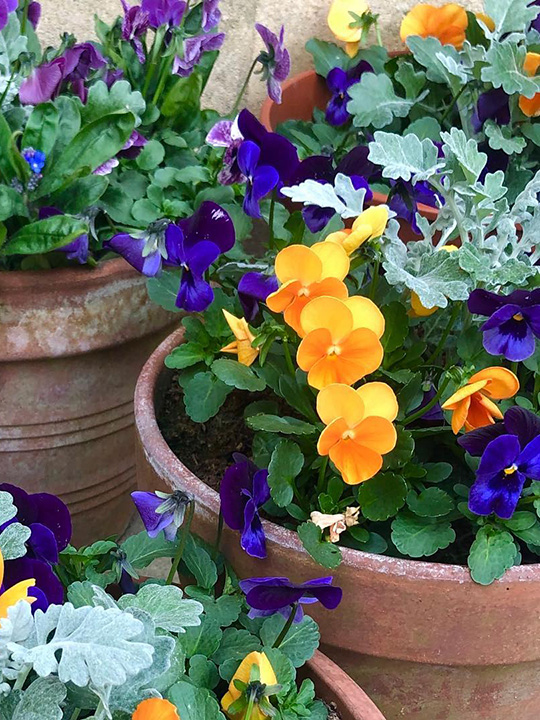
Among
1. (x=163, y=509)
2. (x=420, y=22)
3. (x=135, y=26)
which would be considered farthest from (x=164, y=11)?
(x=163, y=509)

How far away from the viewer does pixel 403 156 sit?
2.64 feet

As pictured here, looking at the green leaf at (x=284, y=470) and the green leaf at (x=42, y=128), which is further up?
the green leaf at (x=42, y=128)

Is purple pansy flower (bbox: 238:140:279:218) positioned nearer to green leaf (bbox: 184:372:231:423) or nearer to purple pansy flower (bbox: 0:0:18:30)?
green leaf (bbox: 184:372:231:423)

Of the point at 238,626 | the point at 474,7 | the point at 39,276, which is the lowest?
the point at 238,626

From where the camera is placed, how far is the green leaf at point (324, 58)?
152 centimetres

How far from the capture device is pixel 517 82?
1.13m

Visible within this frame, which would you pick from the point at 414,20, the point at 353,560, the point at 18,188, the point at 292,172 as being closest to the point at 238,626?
the point at 353,560

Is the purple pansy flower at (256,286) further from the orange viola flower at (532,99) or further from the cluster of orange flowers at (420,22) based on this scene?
the cluster of orange flowers at (420,22)

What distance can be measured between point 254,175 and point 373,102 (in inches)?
21.3

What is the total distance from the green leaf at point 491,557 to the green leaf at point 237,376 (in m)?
0.23

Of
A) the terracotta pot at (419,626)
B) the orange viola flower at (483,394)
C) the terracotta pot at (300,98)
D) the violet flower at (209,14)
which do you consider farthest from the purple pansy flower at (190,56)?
the orange viola flower at (483,394)

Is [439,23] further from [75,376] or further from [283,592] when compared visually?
[283,592]

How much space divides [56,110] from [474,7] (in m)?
0.84

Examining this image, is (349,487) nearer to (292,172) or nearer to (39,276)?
(292,172)
